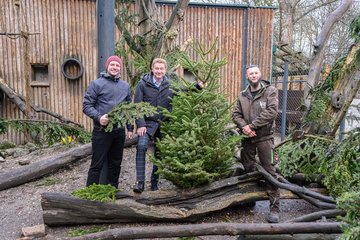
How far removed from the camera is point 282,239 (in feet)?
10.8

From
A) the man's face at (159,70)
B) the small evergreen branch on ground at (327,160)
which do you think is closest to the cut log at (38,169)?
the man's face at (159,70)

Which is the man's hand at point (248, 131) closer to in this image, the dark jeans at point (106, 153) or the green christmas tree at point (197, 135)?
the green christmas tree at point (197, 135)

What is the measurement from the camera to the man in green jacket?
13.3 ft

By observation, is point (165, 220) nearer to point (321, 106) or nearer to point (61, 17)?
point (321, 106)

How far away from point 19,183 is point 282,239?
4.12 m

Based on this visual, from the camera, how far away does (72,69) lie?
32.3ft

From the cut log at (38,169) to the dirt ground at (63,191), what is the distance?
93 mm

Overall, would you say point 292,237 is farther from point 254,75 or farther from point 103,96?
point 103,96

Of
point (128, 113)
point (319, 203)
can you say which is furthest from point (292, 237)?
point (128, 113)

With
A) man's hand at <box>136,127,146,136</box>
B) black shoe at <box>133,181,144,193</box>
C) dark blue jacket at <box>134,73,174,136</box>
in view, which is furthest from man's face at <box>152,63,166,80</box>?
black shoe at <box>133,181,144,193</box>

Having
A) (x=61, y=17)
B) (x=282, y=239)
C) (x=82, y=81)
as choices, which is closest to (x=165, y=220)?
(x=282, y=239)

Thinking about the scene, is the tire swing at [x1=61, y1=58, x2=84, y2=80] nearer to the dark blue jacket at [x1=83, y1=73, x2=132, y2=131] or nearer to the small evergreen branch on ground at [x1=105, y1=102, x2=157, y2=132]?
the dark blue jacket at [x1=83, y1=73, x2=132, y2=131]

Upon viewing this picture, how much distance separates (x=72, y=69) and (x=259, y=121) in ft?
23.6

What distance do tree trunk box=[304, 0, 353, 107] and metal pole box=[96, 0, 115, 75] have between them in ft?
9.38
